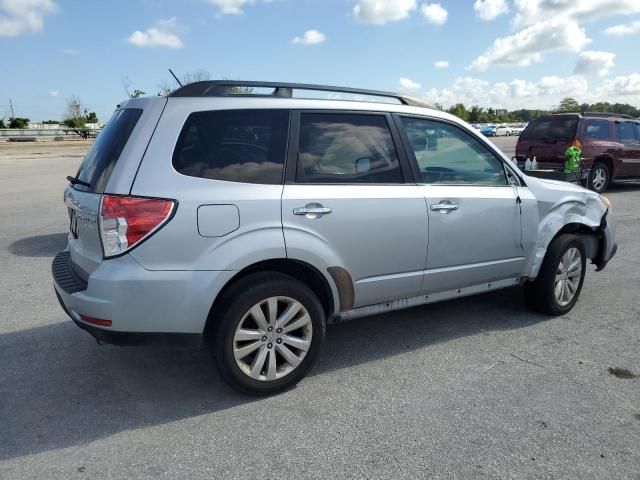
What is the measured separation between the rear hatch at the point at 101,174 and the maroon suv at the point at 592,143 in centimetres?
1082

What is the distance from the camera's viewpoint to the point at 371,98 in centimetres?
385

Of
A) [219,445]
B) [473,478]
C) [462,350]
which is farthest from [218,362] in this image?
[462,350]

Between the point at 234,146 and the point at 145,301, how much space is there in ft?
3.42

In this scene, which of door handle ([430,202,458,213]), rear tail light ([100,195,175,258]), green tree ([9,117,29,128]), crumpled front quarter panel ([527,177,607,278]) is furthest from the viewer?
green tree ([9,117,29,128])

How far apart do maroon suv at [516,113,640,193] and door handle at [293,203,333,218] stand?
1014 centimetres

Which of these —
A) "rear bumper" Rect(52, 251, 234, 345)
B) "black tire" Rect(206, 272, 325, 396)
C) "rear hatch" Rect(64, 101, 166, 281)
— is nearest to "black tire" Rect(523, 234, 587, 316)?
"black tire" Rect(206, 272, 325, 396)

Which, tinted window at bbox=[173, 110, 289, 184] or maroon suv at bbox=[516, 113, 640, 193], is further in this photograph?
maroon suv at bbox=[516, 113, 640, 193]

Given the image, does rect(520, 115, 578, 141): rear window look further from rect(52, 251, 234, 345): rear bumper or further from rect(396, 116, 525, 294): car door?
rect(52, 251, 234, 345): rear bumper

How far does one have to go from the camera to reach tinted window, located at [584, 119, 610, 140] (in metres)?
12.3

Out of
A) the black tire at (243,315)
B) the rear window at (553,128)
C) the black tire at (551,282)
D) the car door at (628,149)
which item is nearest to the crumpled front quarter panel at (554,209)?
the black tire at (551,282)

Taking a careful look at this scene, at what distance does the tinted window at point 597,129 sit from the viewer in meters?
12.3

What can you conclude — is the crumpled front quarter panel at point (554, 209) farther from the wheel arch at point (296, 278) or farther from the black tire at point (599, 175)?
the black tire at point (599, 175)

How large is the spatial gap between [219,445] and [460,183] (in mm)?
2546

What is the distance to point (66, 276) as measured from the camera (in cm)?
341
